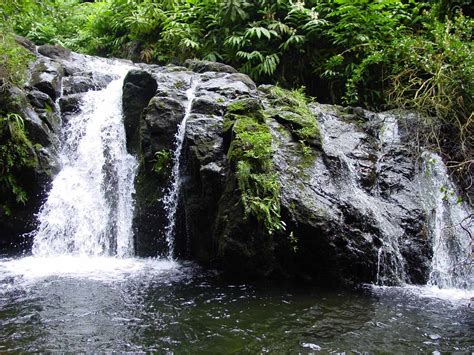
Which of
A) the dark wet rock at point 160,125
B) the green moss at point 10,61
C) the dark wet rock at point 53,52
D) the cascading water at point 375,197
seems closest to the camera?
the cascading water at point 375,197

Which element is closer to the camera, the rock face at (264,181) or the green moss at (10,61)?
the rock face at (264,181)

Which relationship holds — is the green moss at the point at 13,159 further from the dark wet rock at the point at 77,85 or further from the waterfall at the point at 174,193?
the waterfall at the point at 174,193

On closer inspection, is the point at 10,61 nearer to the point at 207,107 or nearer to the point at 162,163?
the point at 162,163

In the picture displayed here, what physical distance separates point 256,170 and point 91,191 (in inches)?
139

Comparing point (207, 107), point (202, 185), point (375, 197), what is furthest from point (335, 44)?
point (202, 185)

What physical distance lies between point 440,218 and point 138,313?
192 inches

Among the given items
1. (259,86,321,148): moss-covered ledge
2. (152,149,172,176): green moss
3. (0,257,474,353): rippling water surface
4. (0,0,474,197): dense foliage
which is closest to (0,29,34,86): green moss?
(0,0,474,197): dense foliage

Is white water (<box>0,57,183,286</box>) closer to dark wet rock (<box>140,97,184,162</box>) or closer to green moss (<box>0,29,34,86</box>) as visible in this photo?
dark wet rock (<box>140,97,184,162</box>)

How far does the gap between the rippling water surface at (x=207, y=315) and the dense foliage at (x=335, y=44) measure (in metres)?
3.22

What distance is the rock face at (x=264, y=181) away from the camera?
5.54m

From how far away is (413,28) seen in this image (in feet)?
31.1

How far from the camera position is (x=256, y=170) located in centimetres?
570

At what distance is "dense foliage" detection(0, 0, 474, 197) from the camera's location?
7.10 m

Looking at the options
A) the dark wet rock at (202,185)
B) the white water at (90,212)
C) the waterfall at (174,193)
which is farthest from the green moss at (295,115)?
the white water at (90,212)
